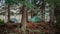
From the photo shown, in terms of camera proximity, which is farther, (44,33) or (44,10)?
(44,10)

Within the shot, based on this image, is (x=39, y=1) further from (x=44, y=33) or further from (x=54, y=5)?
(x=54, y=5)

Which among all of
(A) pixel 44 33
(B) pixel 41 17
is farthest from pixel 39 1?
(A) pixel 44 33

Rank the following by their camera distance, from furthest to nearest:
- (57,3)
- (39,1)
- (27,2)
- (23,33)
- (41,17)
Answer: (41,17) → (39,1) → (23,33) → (27,2) → (57,3)

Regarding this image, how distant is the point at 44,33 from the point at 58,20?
1.93m

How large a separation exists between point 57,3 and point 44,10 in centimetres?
495

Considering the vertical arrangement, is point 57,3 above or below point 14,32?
above

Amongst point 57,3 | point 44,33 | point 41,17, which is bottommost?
point 44,33

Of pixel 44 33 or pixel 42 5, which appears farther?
pixel 42 5

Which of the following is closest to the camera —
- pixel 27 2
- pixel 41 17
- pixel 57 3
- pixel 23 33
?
pixel 57 3

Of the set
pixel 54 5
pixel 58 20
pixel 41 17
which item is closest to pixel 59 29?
pixel 58 20

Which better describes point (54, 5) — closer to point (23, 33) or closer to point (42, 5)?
point (23, 33)

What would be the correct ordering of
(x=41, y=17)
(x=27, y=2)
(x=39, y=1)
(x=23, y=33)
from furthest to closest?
1. (x=41, y=17)
2. (x=39, y=1)
3. (x=23, y=33)
4. (x=27, y=2)

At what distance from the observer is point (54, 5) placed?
7.78 metres

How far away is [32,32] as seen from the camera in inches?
362
